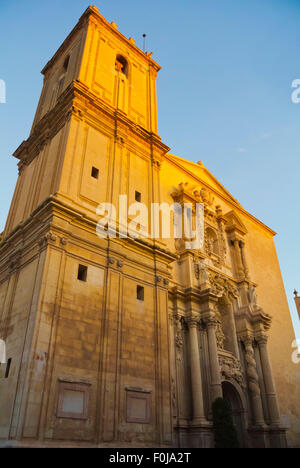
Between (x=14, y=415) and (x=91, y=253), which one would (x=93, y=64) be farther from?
(x=14, y=415)

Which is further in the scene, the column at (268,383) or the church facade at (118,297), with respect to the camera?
the column at (268,383)

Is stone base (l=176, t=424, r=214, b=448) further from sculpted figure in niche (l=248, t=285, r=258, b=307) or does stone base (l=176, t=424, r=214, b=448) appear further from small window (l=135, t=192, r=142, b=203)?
small window (l=135, t=192, r=142, b=203)

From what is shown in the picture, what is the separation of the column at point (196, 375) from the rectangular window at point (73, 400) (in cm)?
623

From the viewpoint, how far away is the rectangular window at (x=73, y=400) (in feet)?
37.7

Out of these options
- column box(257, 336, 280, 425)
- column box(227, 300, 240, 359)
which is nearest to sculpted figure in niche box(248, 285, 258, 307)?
column box(227, 300, 240, 359)

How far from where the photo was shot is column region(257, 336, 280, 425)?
20094mm

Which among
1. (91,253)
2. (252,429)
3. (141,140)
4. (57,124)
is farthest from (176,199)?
(252,429)

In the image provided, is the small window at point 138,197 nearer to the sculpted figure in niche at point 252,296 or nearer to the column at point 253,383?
the sculpted figure in niche at point 252,296

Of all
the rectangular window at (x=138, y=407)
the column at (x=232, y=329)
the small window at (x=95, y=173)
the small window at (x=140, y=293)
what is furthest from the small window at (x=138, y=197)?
the rectangular window at (x=138, y=407)

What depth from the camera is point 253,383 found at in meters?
20.5

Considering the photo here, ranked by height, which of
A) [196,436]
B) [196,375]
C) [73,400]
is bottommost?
[196,436]

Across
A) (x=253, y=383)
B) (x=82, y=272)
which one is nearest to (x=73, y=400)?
(x=82, y=272)

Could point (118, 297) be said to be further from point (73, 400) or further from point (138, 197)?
point (138, 197)

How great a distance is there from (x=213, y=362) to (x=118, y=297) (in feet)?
21.6
